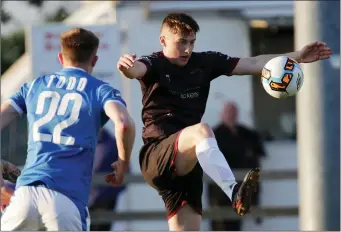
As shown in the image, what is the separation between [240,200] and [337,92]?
368cm

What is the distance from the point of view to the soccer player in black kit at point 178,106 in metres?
8.27

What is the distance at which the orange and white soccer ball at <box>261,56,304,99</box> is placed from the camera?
27.4 feet

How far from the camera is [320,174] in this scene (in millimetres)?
11320

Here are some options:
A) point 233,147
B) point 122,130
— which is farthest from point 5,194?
point 233,147

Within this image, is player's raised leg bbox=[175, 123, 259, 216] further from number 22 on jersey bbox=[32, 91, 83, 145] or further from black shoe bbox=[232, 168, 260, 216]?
number 22 on jersey bbox=[32, 91, 83, 145]

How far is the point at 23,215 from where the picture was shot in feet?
24.7

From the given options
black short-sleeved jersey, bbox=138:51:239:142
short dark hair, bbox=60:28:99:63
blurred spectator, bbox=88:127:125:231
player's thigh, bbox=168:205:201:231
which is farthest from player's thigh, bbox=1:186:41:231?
blurred spectator, bbox=88:127:125:231

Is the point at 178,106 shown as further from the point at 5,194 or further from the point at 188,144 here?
the point at 5,194

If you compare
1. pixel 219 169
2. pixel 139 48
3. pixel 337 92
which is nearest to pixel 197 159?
pixel 219 169

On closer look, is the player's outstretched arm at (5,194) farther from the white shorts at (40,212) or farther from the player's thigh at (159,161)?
the player's thigh at (159,161)

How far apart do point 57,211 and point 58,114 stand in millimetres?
655

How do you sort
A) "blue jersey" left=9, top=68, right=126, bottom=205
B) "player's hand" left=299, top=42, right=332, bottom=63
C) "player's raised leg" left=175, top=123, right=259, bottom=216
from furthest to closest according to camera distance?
"player's hand" left=299, top=42, right=332, bottom=63 → "player's raised leg" left=175, top=123, right=259, bottom=216 → "blue jersey" left=9, top=68, right=126, bottom=205

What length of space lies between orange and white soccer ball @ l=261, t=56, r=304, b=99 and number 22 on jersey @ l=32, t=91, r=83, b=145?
4.89 feet

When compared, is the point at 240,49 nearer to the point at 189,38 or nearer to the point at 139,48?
the point at 139,48
